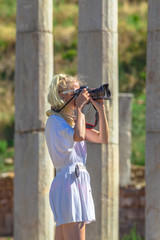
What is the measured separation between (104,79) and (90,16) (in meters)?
1.25

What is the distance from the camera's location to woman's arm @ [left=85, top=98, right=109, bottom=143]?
6371 mm

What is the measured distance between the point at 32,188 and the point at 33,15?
135 inches

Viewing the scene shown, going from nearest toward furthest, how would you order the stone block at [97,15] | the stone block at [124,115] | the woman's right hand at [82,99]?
the woman's right hand at [82,99] → the stone block at [97,15] → the stone block at [124,115]

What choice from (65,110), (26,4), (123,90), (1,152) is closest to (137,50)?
(123,90)

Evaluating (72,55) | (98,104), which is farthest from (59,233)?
(72,55)

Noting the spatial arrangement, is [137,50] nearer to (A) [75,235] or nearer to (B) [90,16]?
(B) [90,16]

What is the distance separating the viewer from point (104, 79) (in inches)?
426

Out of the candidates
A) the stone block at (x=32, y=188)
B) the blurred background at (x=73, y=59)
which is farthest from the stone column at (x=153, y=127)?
the blurred background at (x=73, y=59)

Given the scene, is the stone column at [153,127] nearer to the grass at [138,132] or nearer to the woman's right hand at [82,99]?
the woman's right hand at [82,99]

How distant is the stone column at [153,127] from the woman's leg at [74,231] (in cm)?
416

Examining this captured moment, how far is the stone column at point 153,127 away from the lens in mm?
10070

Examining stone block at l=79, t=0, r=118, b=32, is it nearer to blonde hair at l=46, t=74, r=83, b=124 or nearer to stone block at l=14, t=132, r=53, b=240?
stone block at l=14, t=132, r=53, b=240

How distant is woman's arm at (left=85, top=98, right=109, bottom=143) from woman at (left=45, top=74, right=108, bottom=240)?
1 centimetres

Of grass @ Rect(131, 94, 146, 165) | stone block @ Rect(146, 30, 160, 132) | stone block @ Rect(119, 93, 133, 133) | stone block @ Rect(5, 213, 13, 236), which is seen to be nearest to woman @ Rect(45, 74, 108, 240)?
stone block @ Rect(146, 30, 160, 132)
